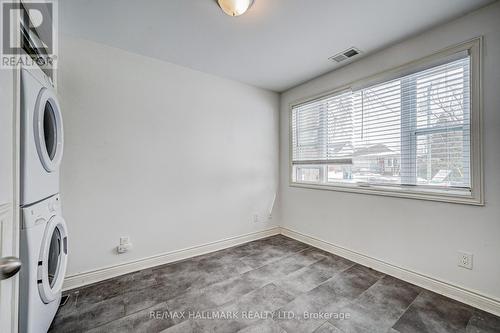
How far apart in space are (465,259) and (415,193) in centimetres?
62

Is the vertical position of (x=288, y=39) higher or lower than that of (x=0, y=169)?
higher

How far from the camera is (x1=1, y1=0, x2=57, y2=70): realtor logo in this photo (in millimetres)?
724

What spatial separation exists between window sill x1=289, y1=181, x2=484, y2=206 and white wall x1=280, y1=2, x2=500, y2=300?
5cm

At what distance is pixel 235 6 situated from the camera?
156 centimetres

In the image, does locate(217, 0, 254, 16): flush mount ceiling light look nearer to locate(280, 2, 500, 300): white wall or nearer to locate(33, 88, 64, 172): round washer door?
locate(33, 88, 64, 172): round washer door

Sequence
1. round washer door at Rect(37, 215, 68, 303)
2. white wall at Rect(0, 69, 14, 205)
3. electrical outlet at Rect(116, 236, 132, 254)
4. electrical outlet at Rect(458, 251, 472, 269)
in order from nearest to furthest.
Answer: white wall at Rect(0, 69, 14, 205)
round washer door at Rect(37, 215, 68, 303)
electrical outlet at Rect(458, 251, 472, 269)
electrical outlet at Rect(116, 236, 132, 254)

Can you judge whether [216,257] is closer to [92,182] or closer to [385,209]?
[92,182]

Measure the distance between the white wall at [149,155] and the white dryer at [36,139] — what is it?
1.73 ft

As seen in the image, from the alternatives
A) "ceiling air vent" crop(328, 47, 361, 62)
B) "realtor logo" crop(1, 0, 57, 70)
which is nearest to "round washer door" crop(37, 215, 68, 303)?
"realtor logo" crop(1, 0, 57, 70)

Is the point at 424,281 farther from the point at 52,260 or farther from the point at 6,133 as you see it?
the point at 52,260

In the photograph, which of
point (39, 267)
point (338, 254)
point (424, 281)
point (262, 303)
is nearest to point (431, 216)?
point (424, 281)

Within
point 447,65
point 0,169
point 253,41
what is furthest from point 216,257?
point 447,65

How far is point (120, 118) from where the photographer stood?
7.07ft

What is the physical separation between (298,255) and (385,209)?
3.78 feet
